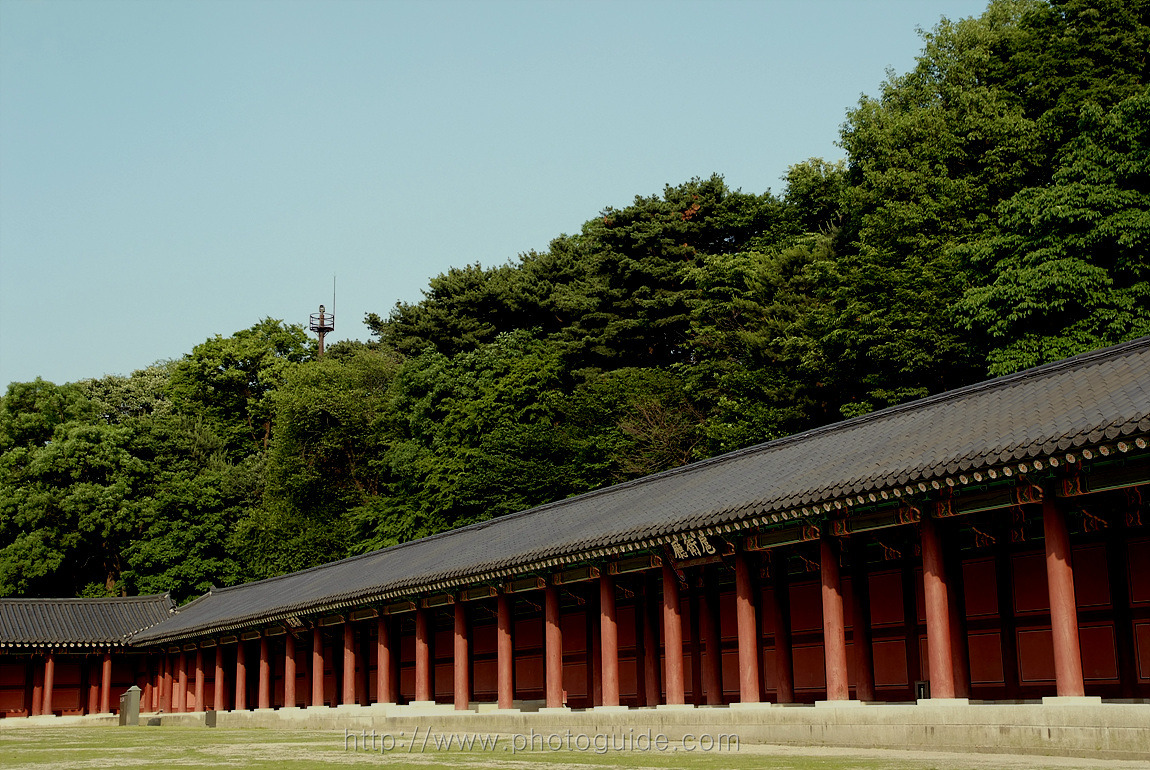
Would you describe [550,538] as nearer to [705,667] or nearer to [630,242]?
[705,667]

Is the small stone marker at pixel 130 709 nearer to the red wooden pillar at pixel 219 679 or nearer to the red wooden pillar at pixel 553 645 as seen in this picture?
the red wooden pillar at pixel 219 679

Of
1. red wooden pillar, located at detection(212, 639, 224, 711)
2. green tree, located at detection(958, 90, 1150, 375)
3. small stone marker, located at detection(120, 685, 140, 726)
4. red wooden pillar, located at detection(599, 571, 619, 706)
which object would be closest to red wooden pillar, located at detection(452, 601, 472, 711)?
red wooden pillar, located at detection(599, 571, 619, 706)

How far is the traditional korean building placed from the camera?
14.8m

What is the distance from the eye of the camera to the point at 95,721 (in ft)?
132

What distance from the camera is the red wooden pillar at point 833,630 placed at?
666 inches

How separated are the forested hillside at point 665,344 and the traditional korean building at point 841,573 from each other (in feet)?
43.6

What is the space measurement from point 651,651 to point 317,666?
1221 centimetres

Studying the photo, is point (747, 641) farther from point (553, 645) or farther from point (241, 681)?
point (241, 681)

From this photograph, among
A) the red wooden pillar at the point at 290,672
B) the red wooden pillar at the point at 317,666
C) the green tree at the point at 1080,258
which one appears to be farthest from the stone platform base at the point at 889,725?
the green tree at the point at 1080,258

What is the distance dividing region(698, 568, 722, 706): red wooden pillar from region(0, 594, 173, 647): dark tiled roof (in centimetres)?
2761

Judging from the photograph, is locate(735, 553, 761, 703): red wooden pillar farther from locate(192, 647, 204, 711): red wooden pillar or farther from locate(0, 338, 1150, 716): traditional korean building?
locate(192, 647, 204, 711): red wooden pillar

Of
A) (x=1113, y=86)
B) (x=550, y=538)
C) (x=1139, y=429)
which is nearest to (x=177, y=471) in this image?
(x=550, y=538)

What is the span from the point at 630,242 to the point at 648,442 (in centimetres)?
1073

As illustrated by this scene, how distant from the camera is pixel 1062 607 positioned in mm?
13969
